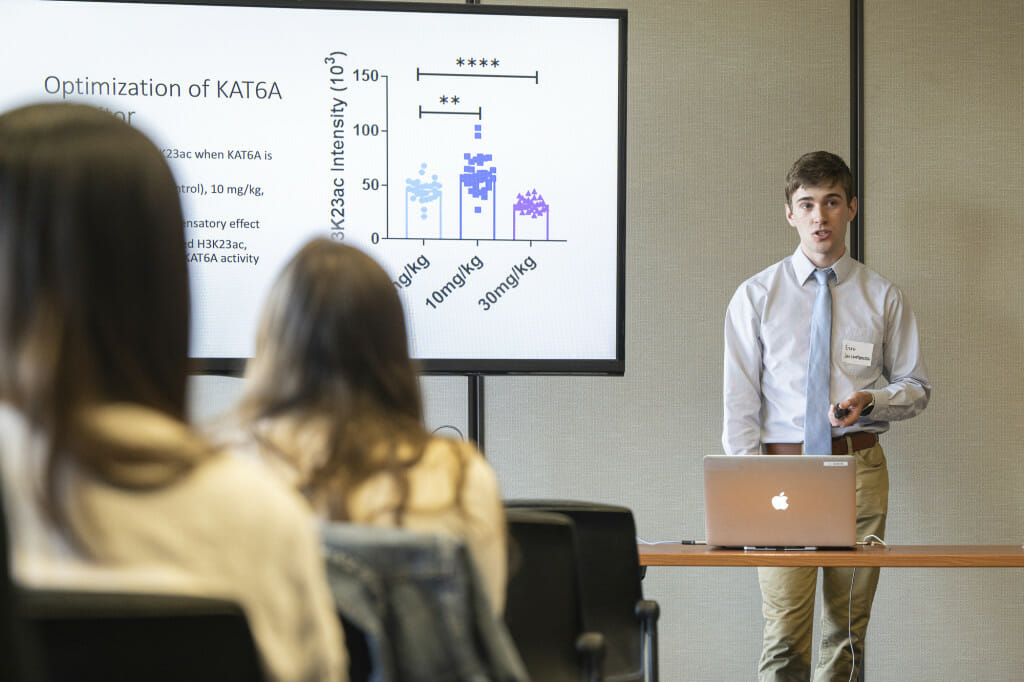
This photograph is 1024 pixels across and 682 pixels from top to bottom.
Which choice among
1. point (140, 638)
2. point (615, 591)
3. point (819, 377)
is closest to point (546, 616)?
point (615, 591)

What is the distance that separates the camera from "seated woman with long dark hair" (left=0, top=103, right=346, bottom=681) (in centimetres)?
89

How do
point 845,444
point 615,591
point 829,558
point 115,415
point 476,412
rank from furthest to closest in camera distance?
1. point 476,412
2. point 845,444
3. point 829,558
4. point 615,591
5. point 115,415

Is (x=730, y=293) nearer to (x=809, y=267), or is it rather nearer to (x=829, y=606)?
(x=809, y=267)

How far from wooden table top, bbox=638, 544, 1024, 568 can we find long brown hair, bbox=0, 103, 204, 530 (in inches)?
→ 79.1

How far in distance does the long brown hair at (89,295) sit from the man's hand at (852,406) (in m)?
2.74

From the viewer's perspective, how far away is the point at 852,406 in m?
3.38

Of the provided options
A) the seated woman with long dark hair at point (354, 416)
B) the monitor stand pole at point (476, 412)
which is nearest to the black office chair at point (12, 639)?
the seated woman with long dark hair at point (354, 416)

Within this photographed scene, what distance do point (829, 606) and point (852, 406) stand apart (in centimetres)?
81

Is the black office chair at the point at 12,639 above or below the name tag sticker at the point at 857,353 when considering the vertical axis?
below

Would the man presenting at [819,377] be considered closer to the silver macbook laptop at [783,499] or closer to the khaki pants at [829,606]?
the khaki pants at [829,606]

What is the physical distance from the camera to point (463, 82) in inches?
150

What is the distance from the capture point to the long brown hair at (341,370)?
1.38 meters

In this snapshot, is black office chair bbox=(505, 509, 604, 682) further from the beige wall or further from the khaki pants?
the beige wall

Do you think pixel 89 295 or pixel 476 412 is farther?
pixel 476 412
